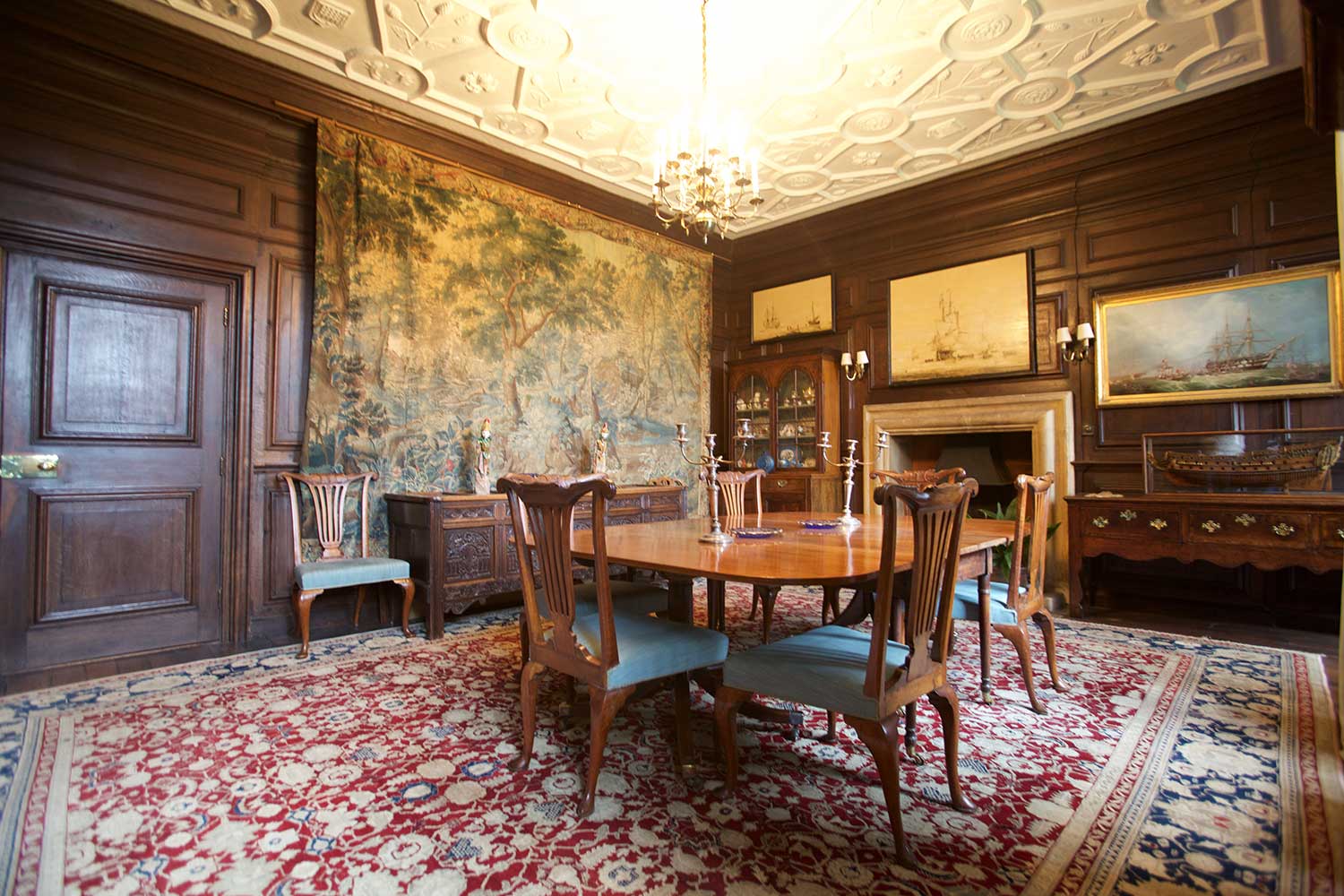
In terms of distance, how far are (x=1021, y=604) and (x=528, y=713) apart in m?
2.15

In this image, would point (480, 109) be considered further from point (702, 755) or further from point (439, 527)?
point (702, 755)

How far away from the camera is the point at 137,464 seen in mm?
3445

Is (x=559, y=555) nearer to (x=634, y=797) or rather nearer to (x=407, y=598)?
(x=634, y=797)

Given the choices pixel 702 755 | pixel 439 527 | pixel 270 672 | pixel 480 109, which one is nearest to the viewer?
pixel 702 755

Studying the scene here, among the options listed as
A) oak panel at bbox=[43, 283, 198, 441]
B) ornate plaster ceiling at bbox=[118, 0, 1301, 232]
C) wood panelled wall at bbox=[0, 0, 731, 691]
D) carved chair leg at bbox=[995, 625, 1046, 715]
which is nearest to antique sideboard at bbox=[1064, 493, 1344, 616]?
carved chair leg at bbox=[995, 625, 1046, 715]

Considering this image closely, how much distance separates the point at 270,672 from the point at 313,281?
2.42 metres

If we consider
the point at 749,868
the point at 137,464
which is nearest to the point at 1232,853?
the point at 749,868

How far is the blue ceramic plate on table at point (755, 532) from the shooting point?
2.81 meters

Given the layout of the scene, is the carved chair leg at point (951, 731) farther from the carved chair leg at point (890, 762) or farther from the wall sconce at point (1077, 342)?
the wall sconce at point (1077, 342)

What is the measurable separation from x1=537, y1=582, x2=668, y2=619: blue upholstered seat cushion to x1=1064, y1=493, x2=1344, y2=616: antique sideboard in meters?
3.18

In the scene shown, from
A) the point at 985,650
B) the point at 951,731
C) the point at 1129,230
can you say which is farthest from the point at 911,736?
the point at 1129,230

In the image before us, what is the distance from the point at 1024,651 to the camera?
8.76 ft

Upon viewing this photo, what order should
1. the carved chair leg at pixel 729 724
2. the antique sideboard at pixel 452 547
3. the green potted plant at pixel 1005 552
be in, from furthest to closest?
the green potted plant at pixel 1005 552 → the antique sideboard at pixel 452 547 → the carved chair leg at pixel 729 724

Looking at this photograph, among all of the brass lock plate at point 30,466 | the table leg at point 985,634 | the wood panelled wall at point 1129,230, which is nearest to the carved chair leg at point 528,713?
the table leg at point 985,634
